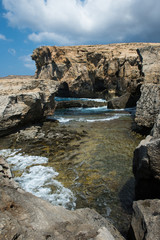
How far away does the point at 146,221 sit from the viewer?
2295mm

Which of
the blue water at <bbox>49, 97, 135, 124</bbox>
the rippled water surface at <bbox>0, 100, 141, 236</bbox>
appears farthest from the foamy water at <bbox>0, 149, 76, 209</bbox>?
the blue water at <bbox>49, 97, 135, 124</bbox>

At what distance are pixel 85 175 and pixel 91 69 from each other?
39.3m

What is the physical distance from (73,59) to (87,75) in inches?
248

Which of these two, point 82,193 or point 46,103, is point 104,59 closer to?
point 46,103

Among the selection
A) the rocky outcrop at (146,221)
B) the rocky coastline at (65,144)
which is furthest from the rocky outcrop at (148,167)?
the rocky outcrop at (146,221)

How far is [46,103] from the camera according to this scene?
13.0m

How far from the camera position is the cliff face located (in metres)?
36.3

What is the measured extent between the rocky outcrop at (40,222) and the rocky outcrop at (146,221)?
36 centimetres

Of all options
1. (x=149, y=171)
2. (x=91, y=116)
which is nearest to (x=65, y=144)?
(x=149, y=171)

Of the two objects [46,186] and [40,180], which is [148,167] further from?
[40,180]

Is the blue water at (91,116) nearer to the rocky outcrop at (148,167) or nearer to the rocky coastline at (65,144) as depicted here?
the rocky coastline at (65,144)

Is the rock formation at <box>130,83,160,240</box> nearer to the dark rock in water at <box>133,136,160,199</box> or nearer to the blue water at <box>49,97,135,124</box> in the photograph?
the dark rock in water at <box>133,136,160,199</box>

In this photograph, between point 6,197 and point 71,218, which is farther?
point 71,218

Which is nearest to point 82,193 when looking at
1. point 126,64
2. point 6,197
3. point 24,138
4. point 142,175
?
point 142,175
